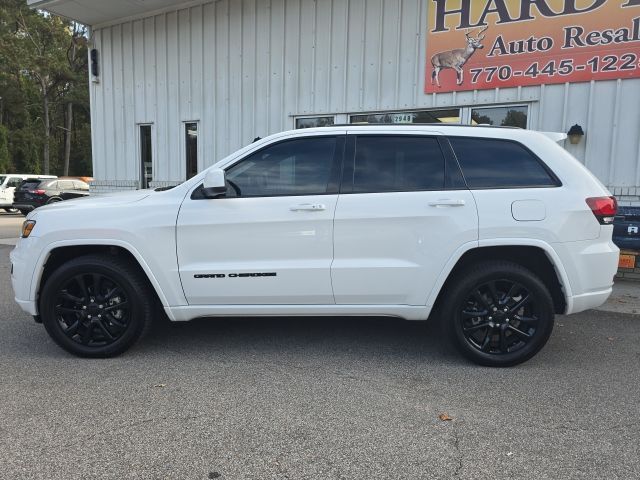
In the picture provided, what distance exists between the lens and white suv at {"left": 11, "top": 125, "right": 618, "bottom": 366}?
3.85 meters

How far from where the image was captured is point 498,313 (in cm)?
393

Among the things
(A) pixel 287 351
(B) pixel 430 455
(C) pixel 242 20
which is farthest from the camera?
(C) pixel 242 20

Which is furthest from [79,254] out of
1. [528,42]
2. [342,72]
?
[528,42]

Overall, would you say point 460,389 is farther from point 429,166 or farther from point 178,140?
point 178,140

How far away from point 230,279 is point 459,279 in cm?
181

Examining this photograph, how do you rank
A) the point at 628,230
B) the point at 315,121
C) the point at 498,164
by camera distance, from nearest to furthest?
the point at 498,164 < the point at 628,230 < the point at 315,121

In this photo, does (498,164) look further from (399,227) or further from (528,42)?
(528,42)

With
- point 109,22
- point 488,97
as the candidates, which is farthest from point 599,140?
point 109,22

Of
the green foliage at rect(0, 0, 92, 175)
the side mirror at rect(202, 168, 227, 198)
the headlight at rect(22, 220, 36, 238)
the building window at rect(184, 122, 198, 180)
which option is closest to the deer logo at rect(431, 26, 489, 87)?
the building window at rect(184, 122, 198, 180)

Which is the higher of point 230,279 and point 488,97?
point 488,97

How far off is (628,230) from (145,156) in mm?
9438

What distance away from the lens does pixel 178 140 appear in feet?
34.8

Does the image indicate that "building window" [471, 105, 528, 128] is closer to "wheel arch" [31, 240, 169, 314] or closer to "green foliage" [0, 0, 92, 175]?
"wheel arch" [31, 240, 169, 314]

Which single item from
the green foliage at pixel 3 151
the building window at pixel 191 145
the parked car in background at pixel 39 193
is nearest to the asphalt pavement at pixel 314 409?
the building window at pixel 191 145
